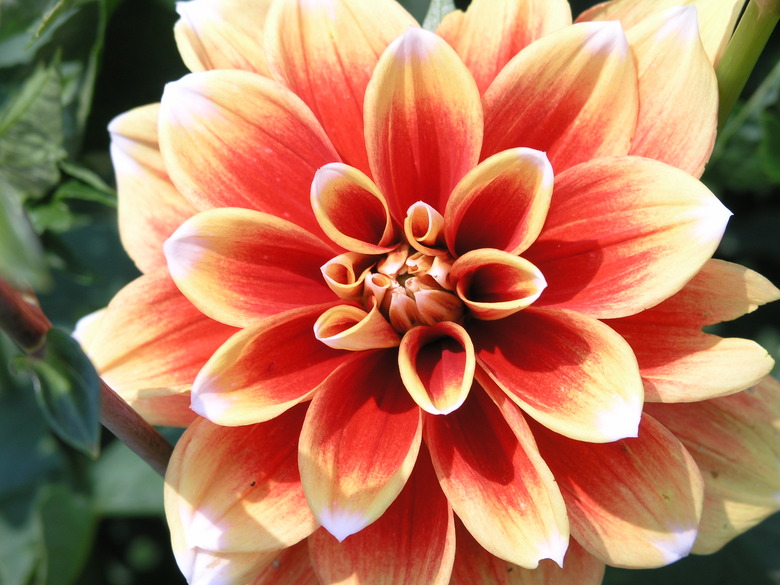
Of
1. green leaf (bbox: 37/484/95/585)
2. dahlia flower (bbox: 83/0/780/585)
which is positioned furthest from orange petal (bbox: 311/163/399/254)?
green leaf (bbox: 37/484/95/585)

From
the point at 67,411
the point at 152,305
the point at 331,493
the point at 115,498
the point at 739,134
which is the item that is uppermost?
the point at 67,411

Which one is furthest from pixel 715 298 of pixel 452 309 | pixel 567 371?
pixel 452 309

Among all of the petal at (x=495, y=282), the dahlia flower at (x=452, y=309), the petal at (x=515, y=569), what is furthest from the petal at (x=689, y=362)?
the petal at (x=515, y=569)

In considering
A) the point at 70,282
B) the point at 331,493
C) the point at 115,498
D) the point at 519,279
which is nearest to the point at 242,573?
the point at 331,493

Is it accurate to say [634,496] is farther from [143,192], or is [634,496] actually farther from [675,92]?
[143,192]

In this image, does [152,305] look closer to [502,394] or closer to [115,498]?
[502,394]

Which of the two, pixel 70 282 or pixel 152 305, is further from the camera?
pixel 70 282

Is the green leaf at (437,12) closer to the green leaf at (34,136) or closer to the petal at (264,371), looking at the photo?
the petal at (264,371)

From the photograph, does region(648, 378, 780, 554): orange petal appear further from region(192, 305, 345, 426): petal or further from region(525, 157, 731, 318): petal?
region(192, 305, 345, 426): petal
